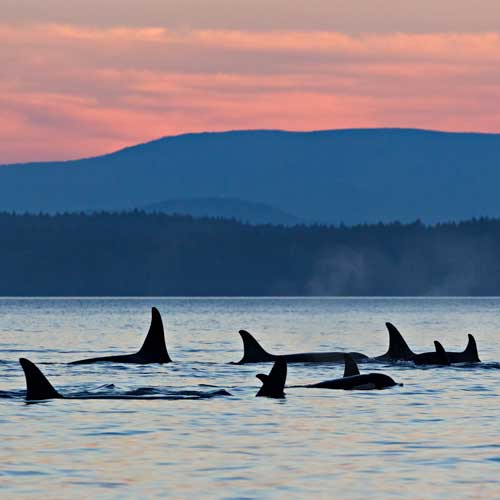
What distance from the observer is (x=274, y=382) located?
3456 cm

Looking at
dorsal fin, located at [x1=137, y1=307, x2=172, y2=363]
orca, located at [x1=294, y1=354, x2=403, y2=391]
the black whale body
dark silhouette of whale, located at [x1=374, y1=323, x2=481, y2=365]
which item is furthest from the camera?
dark silhouette of whale, located at [x1=374, y1=323, x2=481, y2=365]

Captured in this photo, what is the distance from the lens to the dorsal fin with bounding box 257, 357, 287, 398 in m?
33.8

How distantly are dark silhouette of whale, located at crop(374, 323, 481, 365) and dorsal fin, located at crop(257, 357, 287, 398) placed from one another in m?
12.5

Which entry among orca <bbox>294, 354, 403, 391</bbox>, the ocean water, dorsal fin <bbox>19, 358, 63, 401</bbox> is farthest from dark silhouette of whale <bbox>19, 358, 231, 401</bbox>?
orca <bbox>294, 354, 403, 391</bbox>

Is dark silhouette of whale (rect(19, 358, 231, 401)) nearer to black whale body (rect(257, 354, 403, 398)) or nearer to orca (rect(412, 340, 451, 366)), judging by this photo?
black whale body (rect(257, 354, 403, 398))

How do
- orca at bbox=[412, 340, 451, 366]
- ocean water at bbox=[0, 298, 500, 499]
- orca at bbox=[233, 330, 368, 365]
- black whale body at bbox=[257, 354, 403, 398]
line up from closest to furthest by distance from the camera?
1. ocean water at bbox=[0, 298, 500, 499]
2. black whale body at bbox=[257, 354, 403, 398]
3. orca at bbox=[412, 340, 451, 366]
4. orca at bbox=[233, 330, 368, 365]

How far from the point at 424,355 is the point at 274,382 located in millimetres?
14115

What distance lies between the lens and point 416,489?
2248 centimetres

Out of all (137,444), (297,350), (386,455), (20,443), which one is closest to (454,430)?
(386,455)

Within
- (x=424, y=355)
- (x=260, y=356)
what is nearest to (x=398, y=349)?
(x=424, y=355)

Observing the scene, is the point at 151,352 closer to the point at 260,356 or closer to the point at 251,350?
the point at 251,350

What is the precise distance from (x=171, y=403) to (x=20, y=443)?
22.8 ft

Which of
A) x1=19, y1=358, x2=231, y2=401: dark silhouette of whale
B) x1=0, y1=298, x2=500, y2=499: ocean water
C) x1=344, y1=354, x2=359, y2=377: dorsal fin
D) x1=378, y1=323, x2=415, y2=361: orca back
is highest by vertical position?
x1=378, y1=323, x2=415, y2=361: orca back

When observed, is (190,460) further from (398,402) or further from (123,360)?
(123,360)
